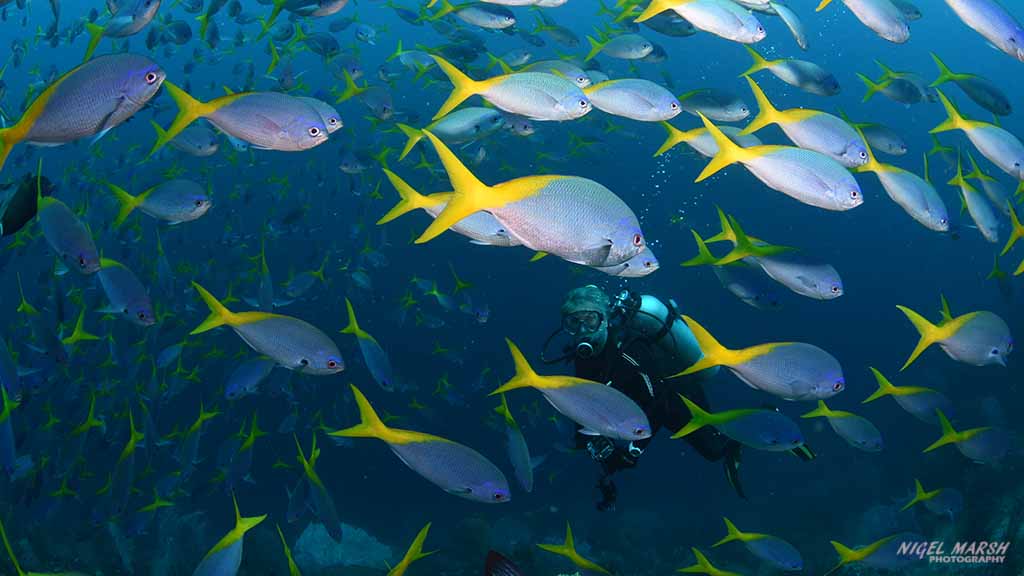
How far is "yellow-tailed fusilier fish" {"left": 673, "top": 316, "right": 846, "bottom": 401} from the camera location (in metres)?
3.11

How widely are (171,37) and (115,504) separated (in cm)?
551

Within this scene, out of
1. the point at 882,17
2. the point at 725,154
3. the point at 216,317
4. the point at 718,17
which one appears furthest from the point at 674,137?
the point at 216,317

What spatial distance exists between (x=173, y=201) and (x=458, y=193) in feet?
10.5

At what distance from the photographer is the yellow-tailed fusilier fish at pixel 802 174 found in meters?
3.16

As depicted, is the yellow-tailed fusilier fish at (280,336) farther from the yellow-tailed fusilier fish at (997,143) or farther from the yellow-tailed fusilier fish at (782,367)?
the yellow-tailed fusilier fish at (997,143)

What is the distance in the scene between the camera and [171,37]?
24.1 feet

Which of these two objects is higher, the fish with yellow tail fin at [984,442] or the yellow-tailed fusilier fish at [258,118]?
the yellow-tailed fusilier fish at [258,118]

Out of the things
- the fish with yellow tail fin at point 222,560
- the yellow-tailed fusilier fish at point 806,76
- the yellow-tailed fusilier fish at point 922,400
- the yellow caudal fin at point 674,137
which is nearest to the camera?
the fish with yellow tail fin at point 222,560

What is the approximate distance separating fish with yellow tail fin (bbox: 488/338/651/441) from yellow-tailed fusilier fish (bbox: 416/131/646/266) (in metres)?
0.88

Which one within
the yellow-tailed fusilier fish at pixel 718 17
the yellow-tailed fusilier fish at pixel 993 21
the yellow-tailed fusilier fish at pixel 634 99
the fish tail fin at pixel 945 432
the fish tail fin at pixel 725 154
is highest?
the yellow-tailed fusilier fish at pixel 993 21

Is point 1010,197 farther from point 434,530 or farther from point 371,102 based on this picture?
point 434,530

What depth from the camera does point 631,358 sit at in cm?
433

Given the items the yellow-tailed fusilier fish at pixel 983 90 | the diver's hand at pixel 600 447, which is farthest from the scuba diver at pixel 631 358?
the yellow-tailed fusilier fish at pixel 983 90

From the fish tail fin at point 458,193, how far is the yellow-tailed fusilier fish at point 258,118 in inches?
51.7
